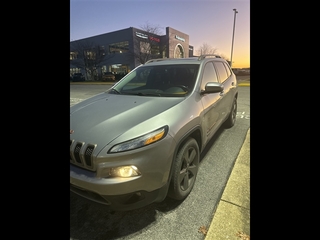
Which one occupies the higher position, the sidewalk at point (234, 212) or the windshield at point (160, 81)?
the windshield at point (160, 81)

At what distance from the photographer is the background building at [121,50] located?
2994 centimetres

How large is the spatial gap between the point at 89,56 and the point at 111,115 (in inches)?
1395

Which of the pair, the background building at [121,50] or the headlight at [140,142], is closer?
the headlight at [140,142]

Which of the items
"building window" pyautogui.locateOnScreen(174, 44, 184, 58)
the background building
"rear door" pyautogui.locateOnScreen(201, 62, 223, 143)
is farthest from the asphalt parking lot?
"building window" pyautogui.locateOnScreen(174, 44, 184, 58)

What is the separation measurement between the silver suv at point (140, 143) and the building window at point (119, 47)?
103ft

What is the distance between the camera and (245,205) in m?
2.10

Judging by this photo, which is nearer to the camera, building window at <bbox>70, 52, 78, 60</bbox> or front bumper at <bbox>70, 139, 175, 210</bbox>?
A: front bumper at <bbox>70, 139, 175, 210</bbox>

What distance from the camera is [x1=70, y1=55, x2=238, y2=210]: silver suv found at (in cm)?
158

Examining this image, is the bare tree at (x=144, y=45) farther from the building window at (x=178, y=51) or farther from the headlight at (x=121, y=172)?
the headlight at (x=121, y=172)

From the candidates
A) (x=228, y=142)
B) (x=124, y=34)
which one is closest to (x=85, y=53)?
(x=124, y=34)

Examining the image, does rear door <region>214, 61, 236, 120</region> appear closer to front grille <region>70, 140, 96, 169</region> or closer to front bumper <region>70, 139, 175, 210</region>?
Result: front bumper <region>70, 139, 175, 210</region>

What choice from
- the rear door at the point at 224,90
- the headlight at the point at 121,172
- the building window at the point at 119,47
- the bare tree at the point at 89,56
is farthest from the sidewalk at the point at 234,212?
the bare tree at the point at 89,56
